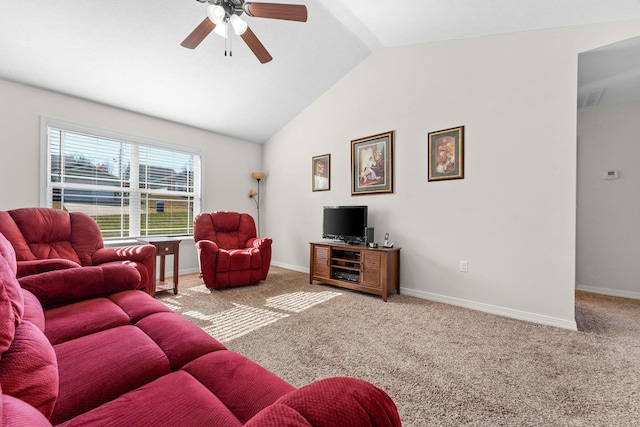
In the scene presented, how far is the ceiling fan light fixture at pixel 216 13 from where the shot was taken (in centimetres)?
195

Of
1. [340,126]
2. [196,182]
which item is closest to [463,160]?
[340,126]

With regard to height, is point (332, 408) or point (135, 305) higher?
point (332, 408)

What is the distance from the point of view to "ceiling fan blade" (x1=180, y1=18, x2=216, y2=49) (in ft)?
6.88

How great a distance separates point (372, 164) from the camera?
378 centimetres

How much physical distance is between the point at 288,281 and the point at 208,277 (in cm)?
109

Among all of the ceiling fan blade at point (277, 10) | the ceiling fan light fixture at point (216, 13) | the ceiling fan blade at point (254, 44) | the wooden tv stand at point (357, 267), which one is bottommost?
the wooden tv stand at point (357, 267)

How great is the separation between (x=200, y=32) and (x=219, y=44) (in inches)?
40.5

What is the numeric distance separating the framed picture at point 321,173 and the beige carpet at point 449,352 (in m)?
1.85

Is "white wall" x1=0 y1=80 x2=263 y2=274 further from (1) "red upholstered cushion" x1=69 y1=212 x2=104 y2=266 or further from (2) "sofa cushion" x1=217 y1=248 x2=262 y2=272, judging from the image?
(2) "sofa cushion" x1=217 y1=248 x2=262 y2=272

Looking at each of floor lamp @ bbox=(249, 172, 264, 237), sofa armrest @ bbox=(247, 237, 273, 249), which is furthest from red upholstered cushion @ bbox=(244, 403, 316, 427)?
floor lamp @ bbox=(249, 172, 264, 237)

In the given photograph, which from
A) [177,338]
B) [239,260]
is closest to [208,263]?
[239,260]

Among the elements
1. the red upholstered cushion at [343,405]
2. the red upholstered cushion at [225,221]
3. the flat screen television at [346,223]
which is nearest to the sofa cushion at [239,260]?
the red upholstered cushion at [225,221]

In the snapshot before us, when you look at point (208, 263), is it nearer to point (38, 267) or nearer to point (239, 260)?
point (239, 260)

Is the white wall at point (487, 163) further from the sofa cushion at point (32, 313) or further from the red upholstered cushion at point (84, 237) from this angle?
the sofa cushion at point (32, 313)
